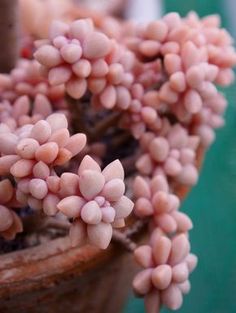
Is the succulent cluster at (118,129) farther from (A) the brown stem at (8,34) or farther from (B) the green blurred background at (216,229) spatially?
(B) the green blurred background at (216,229)

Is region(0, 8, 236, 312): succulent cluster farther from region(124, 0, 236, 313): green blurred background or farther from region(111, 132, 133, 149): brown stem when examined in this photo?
region(124, 0, 236, 313): green blurred background

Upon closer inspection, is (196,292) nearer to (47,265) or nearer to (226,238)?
(226,238)

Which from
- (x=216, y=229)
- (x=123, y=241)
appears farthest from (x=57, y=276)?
(x=216, y=229)

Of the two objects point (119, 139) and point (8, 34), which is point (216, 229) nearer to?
point (119, 139)

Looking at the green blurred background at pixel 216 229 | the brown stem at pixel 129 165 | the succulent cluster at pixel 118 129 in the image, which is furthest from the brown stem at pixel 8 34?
the green blurred background at pixel 216 229

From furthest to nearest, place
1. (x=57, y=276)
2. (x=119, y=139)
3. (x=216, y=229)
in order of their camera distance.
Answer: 1. (x=216, y=229)
2. (x=119, y=139)
3. (x=57, y=276)

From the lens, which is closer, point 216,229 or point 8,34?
point 8,34
